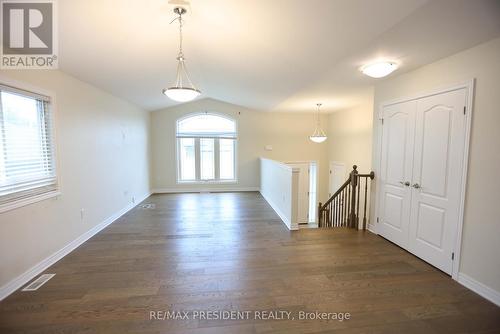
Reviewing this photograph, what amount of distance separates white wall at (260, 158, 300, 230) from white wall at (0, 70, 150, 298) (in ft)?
10.5

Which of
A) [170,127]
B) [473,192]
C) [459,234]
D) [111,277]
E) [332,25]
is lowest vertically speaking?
[111,277]

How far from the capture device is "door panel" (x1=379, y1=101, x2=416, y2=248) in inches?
122

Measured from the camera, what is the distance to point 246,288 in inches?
91.5

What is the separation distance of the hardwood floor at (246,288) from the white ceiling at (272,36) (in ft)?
7.93

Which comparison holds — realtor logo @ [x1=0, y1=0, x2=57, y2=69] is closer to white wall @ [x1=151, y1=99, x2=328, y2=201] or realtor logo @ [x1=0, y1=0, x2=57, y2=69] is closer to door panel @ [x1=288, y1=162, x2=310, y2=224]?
white wall @ [x1=151, y1=99, x2=328, y2=201]

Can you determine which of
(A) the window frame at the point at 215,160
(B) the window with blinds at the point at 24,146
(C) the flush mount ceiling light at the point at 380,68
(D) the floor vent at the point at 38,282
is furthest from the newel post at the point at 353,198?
(B) the window with blinds at the point at 24,146

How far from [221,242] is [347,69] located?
2.99 m

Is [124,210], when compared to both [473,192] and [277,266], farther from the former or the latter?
[473,192]

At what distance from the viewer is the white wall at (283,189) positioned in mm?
3906

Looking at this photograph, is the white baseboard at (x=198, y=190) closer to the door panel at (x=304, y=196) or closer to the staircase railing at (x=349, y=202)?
the door panel at (x=304, y=196)

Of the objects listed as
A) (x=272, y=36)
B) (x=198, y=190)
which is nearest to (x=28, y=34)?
(x=272, y=36)

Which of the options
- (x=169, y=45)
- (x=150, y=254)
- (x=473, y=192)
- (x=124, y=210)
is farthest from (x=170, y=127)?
(x=473, y=192)

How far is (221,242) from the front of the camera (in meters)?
3.43

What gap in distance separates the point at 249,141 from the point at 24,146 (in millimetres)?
5401
